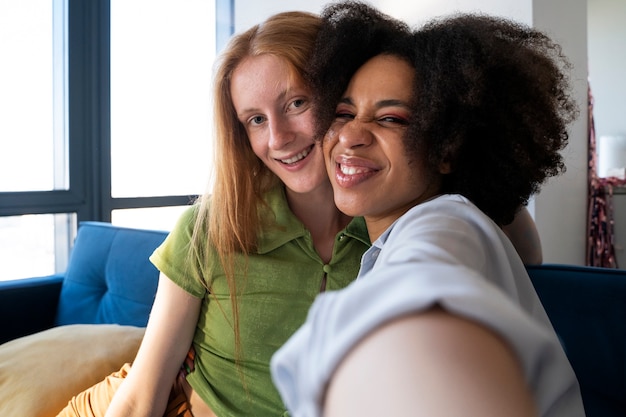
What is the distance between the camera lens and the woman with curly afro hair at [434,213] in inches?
12.8

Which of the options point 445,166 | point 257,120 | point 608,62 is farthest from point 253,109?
point 608,62

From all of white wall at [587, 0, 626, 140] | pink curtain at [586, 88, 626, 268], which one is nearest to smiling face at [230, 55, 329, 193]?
pink curtain at [586, 88, 626, 268]

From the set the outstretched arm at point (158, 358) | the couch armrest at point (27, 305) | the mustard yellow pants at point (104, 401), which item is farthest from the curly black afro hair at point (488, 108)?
the couch armrest at point (27, 305)

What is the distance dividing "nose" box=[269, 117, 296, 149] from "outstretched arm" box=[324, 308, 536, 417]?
858 millimetres

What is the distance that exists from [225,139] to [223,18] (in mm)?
2782

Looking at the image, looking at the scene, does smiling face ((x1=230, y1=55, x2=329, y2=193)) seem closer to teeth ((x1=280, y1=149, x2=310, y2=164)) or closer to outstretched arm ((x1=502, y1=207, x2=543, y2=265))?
teeth ((x1=280, y1=149, x2=310, y2=164))

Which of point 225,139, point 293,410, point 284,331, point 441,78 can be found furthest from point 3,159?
point 293,410

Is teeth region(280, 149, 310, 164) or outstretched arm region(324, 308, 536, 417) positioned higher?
teeth region(280, 149, 310, 164)

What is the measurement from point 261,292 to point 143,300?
36.2 inches

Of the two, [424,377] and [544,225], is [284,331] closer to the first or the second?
[424,377]

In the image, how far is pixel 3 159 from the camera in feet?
8.80

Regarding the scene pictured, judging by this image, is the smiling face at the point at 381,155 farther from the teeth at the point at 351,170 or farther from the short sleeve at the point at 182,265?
the short sleeve at the point at 182,265

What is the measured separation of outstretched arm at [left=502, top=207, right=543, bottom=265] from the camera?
112 cm

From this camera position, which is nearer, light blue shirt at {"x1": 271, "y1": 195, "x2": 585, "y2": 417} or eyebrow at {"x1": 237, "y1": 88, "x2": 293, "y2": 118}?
light blue shirt at {"x1": 271, "y1": 195, "x2": 585, "y2": 417}
